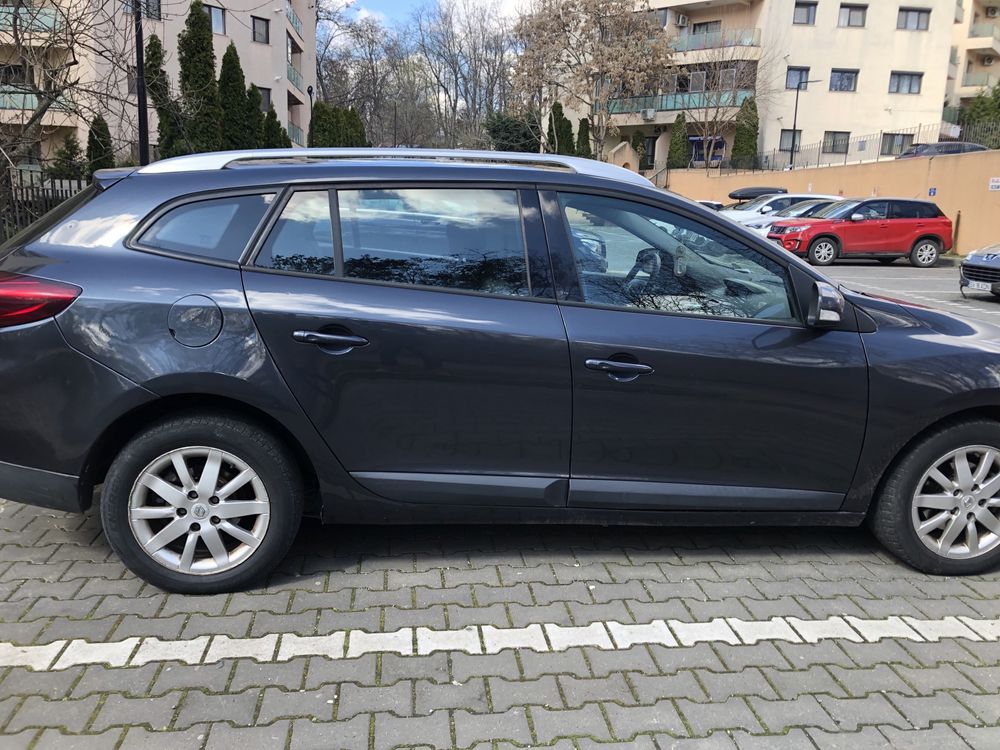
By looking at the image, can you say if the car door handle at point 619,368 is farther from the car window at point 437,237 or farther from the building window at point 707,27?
the building window at point 707,27

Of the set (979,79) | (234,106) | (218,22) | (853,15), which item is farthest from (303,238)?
(979,79)

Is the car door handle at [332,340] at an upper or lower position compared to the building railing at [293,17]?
lower

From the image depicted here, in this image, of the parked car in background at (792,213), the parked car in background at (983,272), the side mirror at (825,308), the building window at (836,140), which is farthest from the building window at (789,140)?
the side mirror at (825,308)

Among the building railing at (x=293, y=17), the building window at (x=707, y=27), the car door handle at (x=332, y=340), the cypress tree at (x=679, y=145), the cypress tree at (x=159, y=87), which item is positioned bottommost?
the car door handle at (x=332, y=340)

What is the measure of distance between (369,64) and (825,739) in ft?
245

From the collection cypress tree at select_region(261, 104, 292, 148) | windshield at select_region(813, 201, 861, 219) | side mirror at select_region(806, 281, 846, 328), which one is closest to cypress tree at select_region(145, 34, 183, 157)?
side mirror at select_region(806, 281, 846, 328)

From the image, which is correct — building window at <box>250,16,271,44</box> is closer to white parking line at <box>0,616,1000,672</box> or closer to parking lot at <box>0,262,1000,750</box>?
parking lot at <box>0,262,1000,750</box>

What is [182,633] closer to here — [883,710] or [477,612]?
[477,612]

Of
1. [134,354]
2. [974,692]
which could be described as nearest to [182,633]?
[134,354]

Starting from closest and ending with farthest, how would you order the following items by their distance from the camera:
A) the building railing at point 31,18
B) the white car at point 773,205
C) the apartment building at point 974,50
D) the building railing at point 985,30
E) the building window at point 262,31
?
1. the building railing at point 31,18
2. the white car at point 773,205
3. the building window at point 262,31
4. the building railing at point 985,30
5. the apartment building at point 974,50

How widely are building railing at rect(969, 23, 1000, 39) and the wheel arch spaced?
214 feet

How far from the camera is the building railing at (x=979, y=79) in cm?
5544

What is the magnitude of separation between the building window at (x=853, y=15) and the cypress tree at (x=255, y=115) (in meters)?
34.1

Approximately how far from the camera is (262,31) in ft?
128
